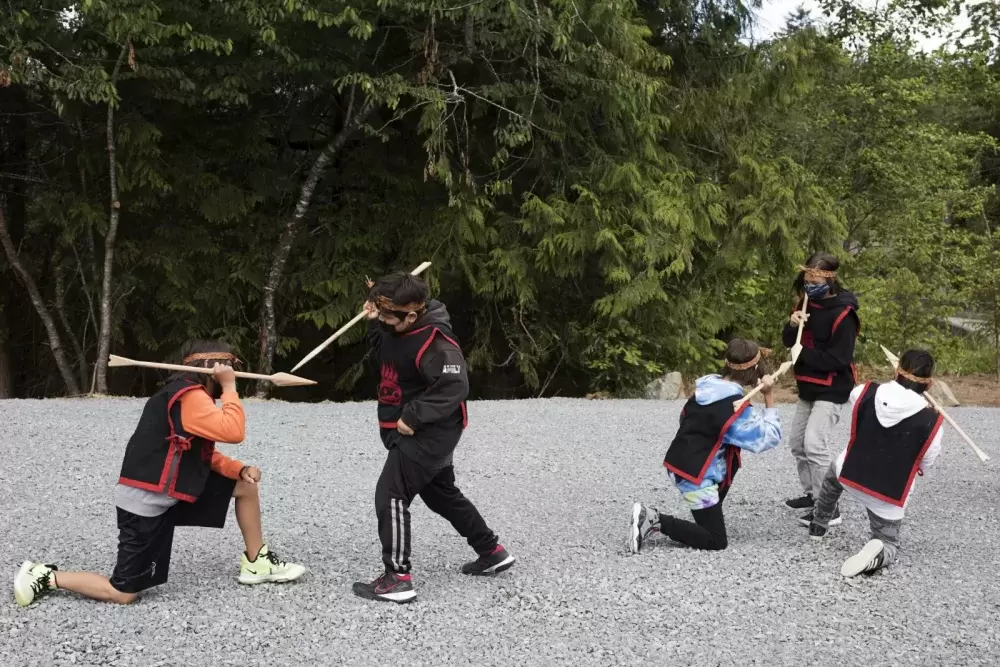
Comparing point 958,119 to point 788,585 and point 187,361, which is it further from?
point 187,361

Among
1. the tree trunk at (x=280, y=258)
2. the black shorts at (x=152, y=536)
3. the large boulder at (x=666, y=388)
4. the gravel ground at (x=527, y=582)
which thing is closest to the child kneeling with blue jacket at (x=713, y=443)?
the gravel ground at (x=527, y=582)

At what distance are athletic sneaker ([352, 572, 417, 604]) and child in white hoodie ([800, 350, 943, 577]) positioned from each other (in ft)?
6.58

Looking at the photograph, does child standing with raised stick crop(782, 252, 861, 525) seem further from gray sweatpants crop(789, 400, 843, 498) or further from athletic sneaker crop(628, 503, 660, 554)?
athletic sneaker crop(628, 503, 660, 554)

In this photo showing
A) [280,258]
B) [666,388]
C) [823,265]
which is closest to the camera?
[823,265]

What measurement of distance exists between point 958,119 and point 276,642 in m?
19.4

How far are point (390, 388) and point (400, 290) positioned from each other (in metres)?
0.45

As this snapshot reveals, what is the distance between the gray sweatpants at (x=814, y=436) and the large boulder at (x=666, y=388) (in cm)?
671

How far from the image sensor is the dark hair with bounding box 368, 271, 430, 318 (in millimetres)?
3924

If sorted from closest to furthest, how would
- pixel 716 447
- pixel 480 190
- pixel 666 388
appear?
pixel 716 447, pixel 480 190, pixel 666 388

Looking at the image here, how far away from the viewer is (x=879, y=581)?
4.36 meters

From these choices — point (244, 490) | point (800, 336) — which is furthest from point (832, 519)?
point (244, 490)

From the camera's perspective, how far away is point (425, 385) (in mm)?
4059

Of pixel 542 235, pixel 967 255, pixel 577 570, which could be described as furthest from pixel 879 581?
pixel 967 255

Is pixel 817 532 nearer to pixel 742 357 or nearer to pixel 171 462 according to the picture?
pixel 742 357
